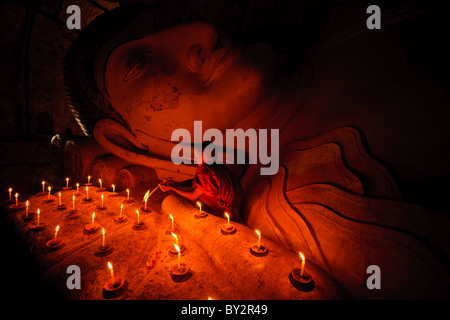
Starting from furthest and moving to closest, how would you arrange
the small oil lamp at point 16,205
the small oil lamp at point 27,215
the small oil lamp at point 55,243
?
1. the small oil lamp at point 16,205
2. the small oil lamp at point 27,215
3. the small oil lamp at point 55,243

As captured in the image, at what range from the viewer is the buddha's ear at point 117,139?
3.59 metres

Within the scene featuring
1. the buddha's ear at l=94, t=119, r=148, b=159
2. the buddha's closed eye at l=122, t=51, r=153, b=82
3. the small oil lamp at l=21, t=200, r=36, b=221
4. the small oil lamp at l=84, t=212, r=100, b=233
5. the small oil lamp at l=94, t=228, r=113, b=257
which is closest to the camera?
the small oil lamp at l=94, t=228, r=113, b=257

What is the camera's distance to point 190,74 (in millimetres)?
3057

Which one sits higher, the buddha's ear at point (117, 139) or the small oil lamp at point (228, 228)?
the buddha's ear at point (117, 139)

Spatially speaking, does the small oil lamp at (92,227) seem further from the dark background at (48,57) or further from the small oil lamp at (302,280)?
the small oil lamp at (302,280)

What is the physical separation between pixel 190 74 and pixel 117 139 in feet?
6.84

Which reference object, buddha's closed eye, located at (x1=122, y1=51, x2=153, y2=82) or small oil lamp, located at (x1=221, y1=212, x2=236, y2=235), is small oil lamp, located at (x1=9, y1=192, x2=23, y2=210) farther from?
small oil lamp, located at (x1=221, y1=212, x2=236, y2=235)

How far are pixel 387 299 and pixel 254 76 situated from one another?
9.62 feet

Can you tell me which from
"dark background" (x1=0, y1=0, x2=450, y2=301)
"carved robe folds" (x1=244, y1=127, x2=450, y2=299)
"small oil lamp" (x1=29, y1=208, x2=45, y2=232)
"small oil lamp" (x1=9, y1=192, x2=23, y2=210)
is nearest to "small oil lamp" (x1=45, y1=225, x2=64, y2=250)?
"dark background" (x1=0, y1=0, x2=450, y2=301)

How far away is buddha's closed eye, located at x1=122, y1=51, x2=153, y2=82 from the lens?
2.96 m

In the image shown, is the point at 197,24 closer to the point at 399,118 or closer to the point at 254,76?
the point at 254,76

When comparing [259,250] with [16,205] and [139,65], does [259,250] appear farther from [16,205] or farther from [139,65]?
[16,205]

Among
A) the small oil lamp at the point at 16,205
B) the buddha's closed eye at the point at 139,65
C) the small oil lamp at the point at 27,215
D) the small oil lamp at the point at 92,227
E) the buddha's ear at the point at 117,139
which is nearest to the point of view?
the small oil lamp at the point at 92,227

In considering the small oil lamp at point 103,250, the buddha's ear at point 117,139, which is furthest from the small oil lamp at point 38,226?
the buddha's ear at point 117,139
